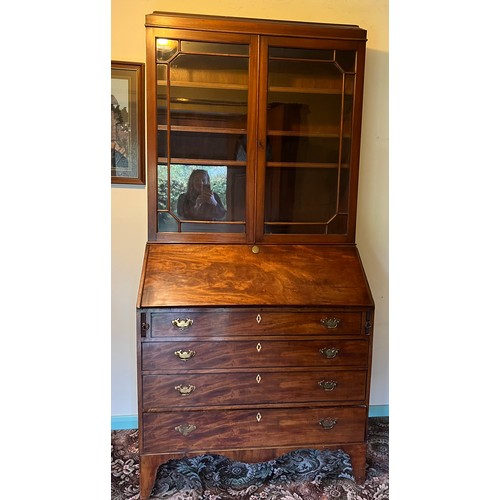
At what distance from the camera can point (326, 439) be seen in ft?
5.45

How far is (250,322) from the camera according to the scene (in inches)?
61.1

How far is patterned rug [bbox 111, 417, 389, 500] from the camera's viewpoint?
1.65m

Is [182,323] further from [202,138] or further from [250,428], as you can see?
[202,138]

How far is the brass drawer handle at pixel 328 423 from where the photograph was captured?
1647 millimetres

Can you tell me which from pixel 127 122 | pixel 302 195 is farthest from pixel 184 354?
pixel 127 122

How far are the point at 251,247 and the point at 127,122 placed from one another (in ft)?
3.23

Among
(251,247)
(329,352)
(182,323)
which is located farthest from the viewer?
(251,247)

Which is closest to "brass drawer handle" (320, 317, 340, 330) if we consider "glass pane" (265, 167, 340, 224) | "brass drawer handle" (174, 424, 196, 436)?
"glass pane" (265, 167, 340, 224)

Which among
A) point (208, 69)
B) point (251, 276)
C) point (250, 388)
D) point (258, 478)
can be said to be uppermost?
point (208, 69)
